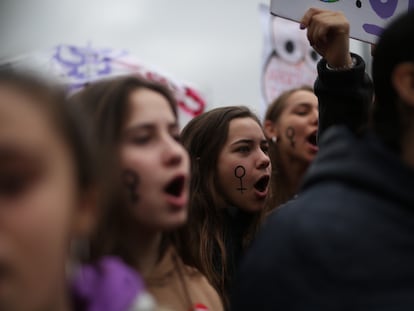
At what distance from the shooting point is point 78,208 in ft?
2.67

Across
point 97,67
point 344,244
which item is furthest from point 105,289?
point 97,67

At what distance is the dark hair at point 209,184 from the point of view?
1.69 metres

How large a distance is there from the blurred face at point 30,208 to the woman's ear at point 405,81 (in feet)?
1.99

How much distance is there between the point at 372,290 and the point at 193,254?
1.63 feet

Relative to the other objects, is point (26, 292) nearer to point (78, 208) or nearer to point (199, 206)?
point (78, 208)

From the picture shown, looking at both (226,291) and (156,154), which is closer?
(156,154)

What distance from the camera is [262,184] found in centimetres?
184

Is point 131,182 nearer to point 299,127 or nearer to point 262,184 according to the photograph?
point 262,184

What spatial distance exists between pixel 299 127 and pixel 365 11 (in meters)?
A: 0.67

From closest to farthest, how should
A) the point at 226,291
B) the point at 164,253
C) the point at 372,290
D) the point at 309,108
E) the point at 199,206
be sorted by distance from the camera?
the point at 372,290 < the point at 164,253 < the point at 226,291 < the point at 199,206 < the point at 309,108

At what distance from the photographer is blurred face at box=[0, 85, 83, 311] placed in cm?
71

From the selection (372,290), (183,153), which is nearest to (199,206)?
(183,153)

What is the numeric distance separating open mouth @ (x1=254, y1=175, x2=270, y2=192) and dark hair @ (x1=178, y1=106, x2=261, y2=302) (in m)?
0.09

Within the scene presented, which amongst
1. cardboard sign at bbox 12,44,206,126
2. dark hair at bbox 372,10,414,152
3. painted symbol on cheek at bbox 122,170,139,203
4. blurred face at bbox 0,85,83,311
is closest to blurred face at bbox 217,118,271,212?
dark hair at bbox 372,10,414,152
